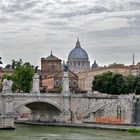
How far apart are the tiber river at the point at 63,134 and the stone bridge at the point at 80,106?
3689mm

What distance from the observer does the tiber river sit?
35.4 m

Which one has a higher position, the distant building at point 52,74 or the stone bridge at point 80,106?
the distant building at point 52,74

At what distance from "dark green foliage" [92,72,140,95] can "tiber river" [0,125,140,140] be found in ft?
42.4

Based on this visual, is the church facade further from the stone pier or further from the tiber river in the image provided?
the tiber river

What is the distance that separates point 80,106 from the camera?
159 ft

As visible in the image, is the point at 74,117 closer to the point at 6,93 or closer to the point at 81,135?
the point at 6,93

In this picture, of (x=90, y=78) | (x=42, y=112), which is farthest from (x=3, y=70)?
(x=42, y=112)

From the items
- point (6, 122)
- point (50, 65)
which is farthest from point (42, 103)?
point (50, 65)

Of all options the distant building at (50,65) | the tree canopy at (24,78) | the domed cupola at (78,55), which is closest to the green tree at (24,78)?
the tree canopy at (24,78)

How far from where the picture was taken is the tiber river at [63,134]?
35.4 m

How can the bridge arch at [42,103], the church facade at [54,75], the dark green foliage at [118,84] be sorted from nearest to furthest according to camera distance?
the bridge arch at [42,103]
the dark green foliage at [118,84]
the church facade at [54,75]

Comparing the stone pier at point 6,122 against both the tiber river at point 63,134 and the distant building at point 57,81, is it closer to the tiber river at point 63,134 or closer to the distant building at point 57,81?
the tiber river at point 63,134

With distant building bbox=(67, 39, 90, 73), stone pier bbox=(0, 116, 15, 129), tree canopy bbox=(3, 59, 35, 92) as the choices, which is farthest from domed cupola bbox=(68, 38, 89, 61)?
stone pier bbox=(0, 116, 15, 129)

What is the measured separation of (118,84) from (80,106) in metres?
7.33
